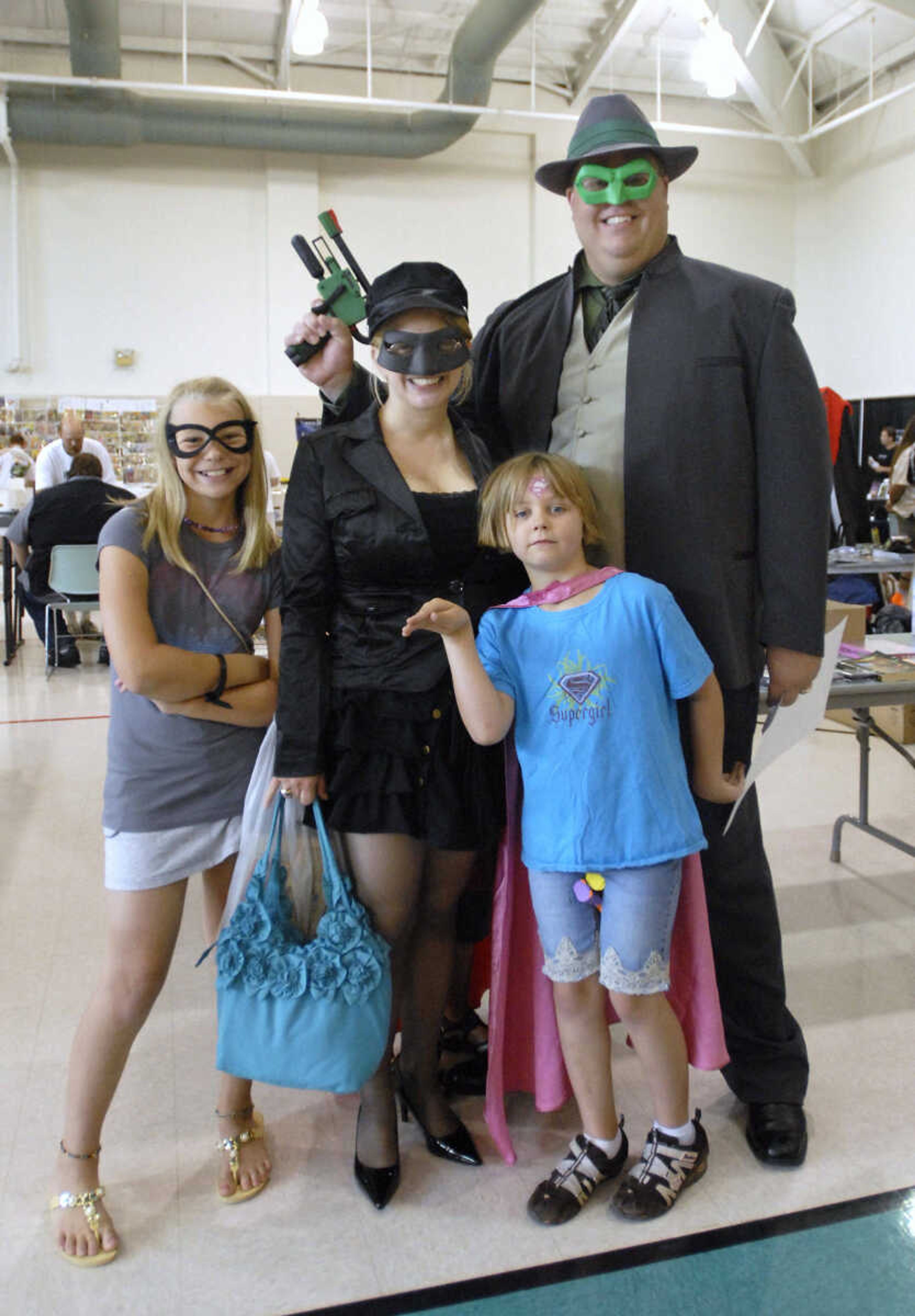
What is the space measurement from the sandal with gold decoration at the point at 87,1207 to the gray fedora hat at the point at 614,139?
1832mm

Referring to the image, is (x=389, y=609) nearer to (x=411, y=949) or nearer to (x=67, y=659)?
(x=411, y=949)

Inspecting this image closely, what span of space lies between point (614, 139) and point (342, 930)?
139cm

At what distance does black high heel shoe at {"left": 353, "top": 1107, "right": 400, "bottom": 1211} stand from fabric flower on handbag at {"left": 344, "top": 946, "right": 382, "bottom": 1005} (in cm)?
33

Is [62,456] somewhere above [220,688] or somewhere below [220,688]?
above

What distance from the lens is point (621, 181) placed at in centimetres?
180

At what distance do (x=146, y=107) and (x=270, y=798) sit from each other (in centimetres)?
958

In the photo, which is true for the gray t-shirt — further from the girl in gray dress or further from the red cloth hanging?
the red cloth hanging

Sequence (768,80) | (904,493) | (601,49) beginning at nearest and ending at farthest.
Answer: (904,493), (601,49), (768,80)

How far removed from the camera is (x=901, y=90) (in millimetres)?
8734

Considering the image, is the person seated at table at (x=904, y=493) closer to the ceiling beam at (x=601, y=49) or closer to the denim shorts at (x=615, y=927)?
the ceiling beam at (x=601, y=49)

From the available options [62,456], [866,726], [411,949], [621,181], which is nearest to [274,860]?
[411,949]

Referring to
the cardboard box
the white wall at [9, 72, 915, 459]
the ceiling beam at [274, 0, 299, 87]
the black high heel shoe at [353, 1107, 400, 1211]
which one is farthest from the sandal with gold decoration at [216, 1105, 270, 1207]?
the white wall at [9, 72, 915, 459]

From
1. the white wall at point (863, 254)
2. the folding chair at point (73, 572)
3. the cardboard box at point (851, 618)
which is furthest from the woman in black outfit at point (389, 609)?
the white wall at point (863, 254)

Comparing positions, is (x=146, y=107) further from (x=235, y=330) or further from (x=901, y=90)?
(x=901, y=90)
